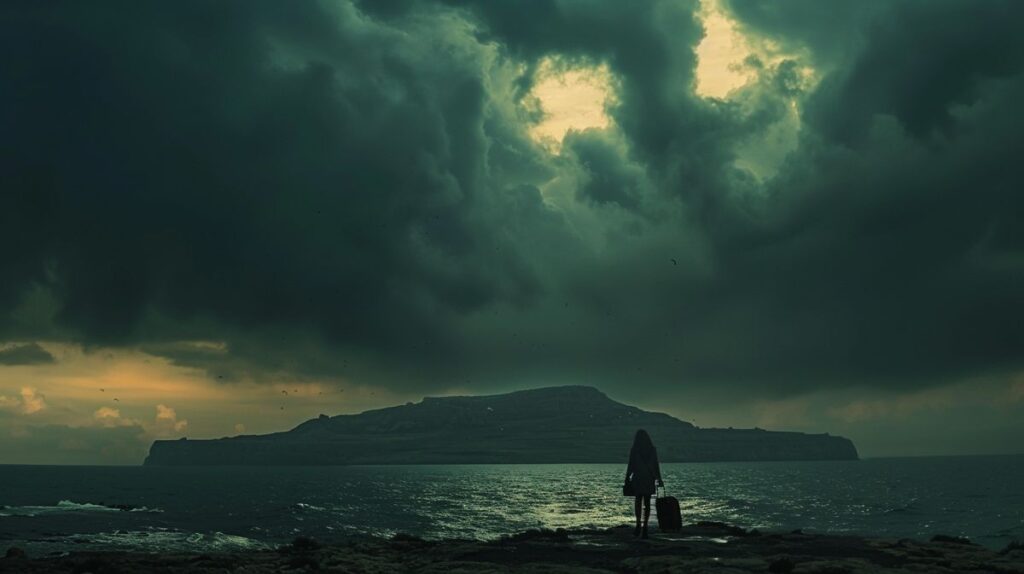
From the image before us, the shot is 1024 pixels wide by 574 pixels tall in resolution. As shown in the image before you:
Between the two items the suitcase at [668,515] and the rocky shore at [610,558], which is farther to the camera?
the suitcase at [668,515]

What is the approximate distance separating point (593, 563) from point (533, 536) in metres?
10.3

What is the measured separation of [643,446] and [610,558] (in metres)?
5.26

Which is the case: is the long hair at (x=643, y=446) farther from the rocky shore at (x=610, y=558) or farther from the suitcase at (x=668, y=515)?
the suitcase at (x=668, y=515)

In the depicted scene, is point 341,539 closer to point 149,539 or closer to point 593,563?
point 149,539

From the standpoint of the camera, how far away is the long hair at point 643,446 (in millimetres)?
27891

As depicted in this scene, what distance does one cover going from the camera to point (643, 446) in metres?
28.2

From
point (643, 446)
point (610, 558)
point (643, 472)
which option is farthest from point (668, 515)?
point (610, 558)

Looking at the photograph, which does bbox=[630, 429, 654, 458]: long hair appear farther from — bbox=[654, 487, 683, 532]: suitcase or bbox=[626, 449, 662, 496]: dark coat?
bbox=[654, 487, 683, 532]: suitcase

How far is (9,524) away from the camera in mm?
61719

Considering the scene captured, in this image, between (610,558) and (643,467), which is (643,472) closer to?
(643,467)

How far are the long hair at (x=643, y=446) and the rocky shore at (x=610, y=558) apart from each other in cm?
326

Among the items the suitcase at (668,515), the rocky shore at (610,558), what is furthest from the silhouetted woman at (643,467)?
the suitcase at (668,515)

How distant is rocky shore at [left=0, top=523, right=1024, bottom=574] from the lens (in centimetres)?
2145

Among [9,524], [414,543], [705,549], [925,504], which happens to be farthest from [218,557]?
[925,504]
